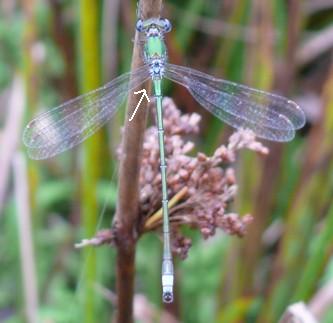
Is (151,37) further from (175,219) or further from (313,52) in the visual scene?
(313,52)

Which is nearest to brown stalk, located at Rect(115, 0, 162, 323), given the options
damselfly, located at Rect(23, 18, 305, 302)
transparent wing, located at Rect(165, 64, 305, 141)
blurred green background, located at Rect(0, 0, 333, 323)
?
damselfly, located at Rect(23, 18, 305, 302)

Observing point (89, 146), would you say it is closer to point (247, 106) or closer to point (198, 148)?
point (247, 106)

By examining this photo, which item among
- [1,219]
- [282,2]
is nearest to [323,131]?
[282,2]

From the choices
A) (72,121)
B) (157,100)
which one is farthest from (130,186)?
(72,121)

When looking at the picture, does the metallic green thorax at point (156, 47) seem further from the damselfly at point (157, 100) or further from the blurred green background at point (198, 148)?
the blurred green background at point (198, 148)

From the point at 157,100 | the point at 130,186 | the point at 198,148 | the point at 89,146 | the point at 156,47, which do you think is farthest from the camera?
the point at 198,148

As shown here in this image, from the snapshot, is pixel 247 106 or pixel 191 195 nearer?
pixel 191 195
